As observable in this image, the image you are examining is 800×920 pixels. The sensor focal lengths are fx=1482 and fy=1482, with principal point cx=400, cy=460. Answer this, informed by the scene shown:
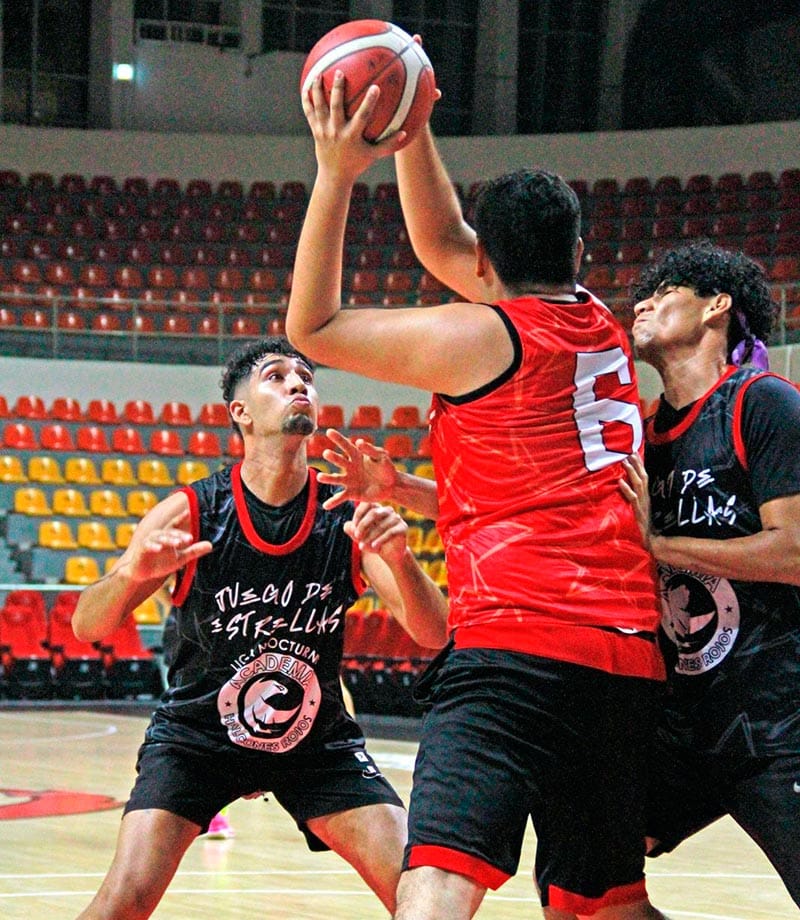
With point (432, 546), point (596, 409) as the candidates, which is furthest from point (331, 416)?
point (596, 409)

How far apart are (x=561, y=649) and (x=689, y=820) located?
0.82 m

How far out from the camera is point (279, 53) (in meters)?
21.3

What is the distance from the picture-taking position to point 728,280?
3.56 m

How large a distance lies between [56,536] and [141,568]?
1240 cm

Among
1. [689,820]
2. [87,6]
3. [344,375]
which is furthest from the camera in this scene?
[87,6]

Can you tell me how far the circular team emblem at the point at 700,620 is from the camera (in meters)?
3.33

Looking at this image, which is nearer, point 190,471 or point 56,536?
point 56,536

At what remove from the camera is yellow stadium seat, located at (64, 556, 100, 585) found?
49.9 feet

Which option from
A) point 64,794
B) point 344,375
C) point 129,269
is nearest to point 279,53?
point 129,269

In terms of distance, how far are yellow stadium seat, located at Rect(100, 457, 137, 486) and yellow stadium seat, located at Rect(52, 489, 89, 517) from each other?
425 mm

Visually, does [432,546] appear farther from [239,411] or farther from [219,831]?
[239,411]

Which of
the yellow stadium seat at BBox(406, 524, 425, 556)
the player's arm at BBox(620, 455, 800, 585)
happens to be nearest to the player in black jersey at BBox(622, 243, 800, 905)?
the player's arm at BBox(620, 455, 800, 585)

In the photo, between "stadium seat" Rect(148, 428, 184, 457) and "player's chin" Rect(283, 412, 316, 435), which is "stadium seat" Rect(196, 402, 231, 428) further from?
"player's chin" Rect(283, 412, 316, 435)

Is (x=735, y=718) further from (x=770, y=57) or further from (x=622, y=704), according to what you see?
(x=770, y=57)
